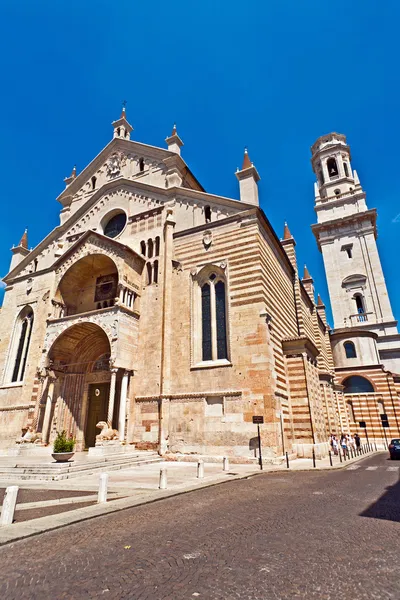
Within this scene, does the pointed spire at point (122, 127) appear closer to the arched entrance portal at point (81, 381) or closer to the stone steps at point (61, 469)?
the arched entrance portal at point (81, 381)


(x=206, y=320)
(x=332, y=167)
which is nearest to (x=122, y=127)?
(x=206, y=320)

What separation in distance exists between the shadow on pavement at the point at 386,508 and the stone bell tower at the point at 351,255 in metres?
37.4

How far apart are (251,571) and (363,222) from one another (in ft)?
176

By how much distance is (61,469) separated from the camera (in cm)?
1286

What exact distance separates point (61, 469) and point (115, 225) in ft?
58.7

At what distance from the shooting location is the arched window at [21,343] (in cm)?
2445

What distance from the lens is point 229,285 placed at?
1911 cm

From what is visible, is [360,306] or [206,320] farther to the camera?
[360,306]

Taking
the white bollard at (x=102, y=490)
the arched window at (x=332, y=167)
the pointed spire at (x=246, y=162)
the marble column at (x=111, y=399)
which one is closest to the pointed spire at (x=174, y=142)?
the pointed spire at (x=246, y=162)

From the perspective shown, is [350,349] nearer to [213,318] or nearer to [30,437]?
[213,318]

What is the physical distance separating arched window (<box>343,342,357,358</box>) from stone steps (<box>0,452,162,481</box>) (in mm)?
31139

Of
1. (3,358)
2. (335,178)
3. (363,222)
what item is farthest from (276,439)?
(335,178)

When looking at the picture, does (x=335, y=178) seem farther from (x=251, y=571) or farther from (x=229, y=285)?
(x=251, y=571)

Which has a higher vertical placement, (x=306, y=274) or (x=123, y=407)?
(x=306, y=274)
